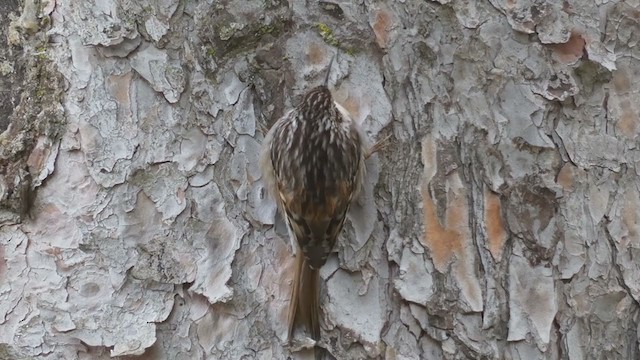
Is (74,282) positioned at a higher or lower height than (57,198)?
lower

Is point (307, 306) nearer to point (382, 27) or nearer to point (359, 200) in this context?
point (359, 200)

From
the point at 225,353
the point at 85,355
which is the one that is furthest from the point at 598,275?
the point at 85,355

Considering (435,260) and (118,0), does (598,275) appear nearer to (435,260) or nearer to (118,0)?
(435,260)

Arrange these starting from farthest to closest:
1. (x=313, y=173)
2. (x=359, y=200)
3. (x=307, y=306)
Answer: (x=313, y=173), (x=359, y=200), (x=307, y=306)

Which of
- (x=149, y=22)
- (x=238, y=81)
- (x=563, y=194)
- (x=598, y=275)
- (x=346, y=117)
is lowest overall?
(x=598, y=275)

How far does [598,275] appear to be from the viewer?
221cm

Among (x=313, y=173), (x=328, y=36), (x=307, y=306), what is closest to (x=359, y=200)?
(x=313, y=173)

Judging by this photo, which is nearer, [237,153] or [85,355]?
[85,355]

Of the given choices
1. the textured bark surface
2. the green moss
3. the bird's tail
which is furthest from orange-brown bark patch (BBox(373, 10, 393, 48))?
the bird's tail

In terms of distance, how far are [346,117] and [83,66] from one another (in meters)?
0.70

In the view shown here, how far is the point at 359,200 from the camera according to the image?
2.26 meters

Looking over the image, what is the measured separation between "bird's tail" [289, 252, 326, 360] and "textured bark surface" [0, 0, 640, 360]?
4 cm

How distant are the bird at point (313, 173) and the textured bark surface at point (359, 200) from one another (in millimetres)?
40

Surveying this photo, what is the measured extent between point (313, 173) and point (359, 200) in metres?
0.18
